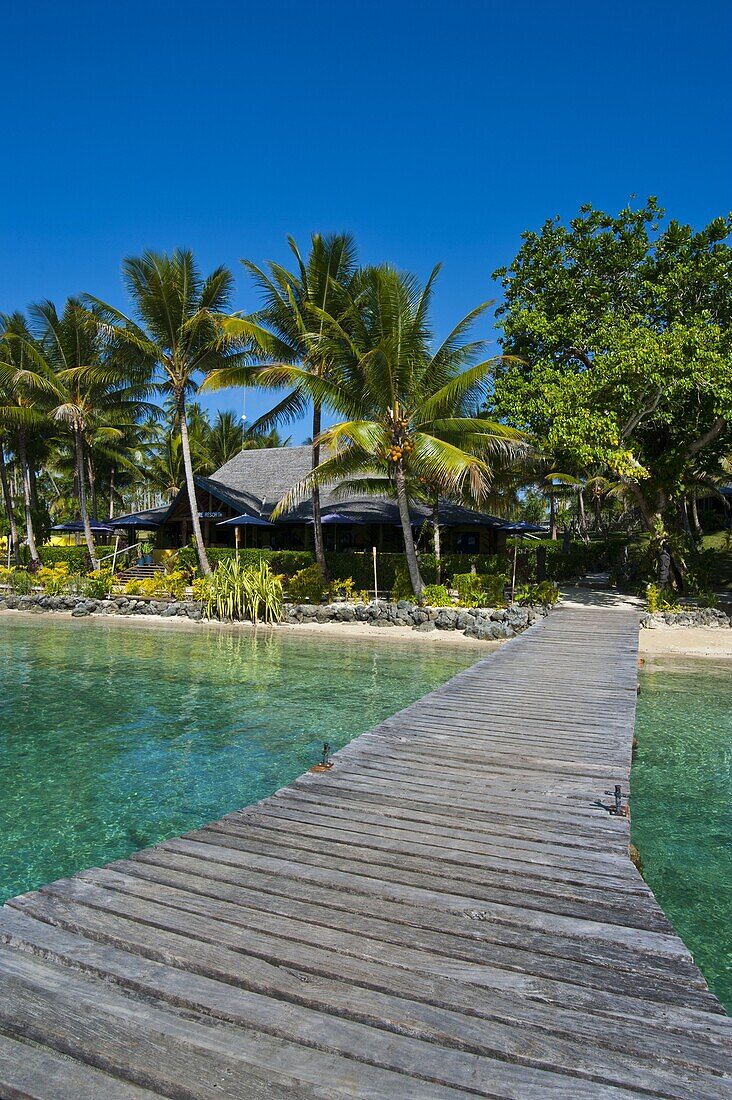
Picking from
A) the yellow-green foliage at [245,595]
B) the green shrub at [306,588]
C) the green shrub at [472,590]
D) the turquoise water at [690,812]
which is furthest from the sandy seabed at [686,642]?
the yellow-green foliage at [245,595]

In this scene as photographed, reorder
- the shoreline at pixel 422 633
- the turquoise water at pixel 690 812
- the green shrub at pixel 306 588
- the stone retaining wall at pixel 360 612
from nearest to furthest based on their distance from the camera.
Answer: the turquoise water at pixel 690 812, the shoreline at pixel 422 633, the stone retaining wall at pixel 360 612, the green shrub at pixel 306 588

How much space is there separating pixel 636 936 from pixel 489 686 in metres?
5.94

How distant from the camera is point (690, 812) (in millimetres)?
6910

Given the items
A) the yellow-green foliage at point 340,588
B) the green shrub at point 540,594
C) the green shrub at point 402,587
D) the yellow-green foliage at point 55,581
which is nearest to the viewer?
the green shrub at point 540,594

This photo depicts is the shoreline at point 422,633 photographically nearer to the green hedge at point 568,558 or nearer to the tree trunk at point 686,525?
the green hedge at point 568,558

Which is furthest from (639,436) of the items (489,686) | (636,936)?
(636,936)

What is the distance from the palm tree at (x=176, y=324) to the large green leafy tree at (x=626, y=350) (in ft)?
32.0

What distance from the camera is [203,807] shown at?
6.98 metres

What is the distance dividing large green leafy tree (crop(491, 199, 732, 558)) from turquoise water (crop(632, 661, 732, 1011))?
29.3ft

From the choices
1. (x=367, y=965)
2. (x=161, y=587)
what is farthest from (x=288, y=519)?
(x=367, y=965)

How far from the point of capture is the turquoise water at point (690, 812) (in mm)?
4855

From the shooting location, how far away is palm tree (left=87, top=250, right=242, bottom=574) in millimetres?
22516

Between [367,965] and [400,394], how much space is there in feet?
55.9

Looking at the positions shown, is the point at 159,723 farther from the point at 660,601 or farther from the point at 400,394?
the point at 660,601
